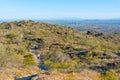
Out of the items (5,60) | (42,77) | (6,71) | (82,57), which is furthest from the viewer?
(82,57)

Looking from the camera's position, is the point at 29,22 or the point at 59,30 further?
the point at 29,22

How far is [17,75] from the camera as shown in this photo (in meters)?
37.4

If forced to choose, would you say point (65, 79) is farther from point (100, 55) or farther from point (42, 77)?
point (100, 55)

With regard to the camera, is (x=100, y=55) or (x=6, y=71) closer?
(x=6, y=71)

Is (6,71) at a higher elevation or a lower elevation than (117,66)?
higher

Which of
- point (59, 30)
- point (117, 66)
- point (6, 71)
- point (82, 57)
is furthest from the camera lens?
point (59, 30)

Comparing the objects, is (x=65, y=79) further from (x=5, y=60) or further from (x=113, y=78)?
(x=5, y=60)

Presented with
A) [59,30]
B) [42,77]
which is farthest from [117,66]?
[59,30]

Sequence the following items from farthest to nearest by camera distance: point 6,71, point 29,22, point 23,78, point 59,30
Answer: point 29,22 < point 59,30 < point 6,71 < point 23,78

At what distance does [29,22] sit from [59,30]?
27785mm

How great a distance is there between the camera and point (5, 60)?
44031 millimetres

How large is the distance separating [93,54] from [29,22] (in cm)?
11132

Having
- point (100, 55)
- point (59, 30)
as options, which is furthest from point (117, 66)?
point (59, 30)

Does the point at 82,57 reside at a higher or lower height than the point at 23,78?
lower
